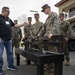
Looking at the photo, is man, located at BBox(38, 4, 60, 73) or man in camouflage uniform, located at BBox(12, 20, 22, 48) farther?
man in camouflage uniform, located at BBox(12, 20, 22, 48)

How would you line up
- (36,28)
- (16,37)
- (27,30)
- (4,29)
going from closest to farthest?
(4,29), (36,28), (27,30), (16,37)

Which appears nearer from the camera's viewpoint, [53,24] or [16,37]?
[53,24]

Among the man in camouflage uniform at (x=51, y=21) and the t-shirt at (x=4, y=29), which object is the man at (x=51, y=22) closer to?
the man in camouflage uniform at (x=51, y=21)

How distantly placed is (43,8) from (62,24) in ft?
7.93

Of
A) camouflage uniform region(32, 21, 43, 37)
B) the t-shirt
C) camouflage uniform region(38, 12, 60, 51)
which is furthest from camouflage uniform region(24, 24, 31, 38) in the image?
camouflage uniform region(38, 12, 60, 51)

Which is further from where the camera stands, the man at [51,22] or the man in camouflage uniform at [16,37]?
the man in camouflage uniform at [16,37]

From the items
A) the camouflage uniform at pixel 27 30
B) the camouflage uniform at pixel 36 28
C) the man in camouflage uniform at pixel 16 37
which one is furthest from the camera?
the man in camouflage uniform at pixel 16 37

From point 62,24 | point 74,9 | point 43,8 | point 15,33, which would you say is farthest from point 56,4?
point 43,8

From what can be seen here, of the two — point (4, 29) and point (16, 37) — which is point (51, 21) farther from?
point (16, 37)

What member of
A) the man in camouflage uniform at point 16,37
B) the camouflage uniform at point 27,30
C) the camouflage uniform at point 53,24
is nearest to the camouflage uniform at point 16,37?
the man in camouflage uniform at point 16,37

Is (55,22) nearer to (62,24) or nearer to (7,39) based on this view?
(7,39)

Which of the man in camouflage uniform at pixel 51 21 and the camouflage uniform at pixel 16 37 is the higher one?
the man in camouflage uniform at pixel 51 21

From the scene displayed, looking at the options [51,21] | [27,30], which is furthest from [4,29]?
[27,30]

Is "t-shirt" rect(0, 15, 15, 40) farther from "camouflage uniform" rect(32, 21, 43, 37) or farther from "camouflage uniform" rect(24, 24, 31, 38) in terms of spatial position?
"camouflage uniform" rect(24, 24, 31, 38)
